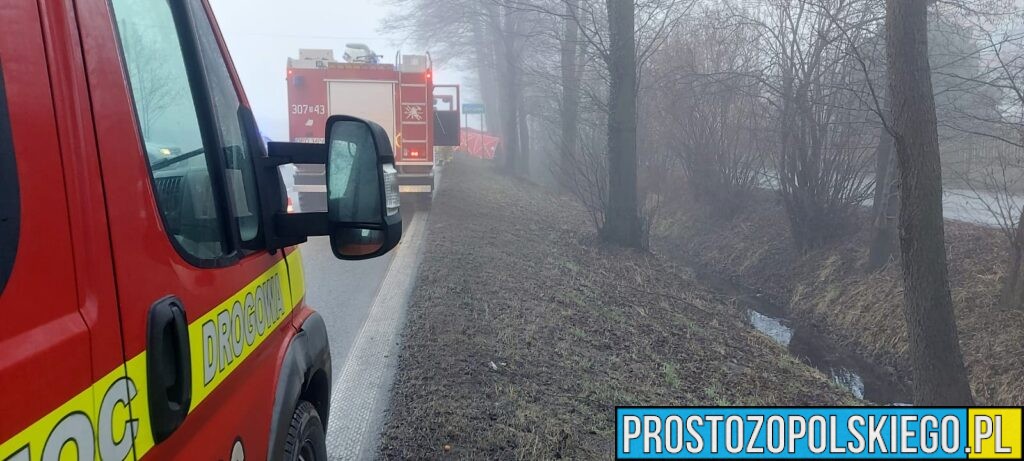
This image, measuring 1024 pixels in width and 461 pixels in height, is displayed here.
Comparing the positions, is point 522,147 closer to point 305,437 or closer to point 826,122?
point 826,122

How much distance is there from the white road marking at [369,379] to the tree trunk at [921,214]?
416 centimetres

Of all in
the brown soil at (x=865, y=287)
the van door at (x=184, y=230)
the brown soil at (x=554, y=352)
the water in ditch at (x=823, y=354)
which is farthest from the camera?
the water in ditch at (x=823, y=354)

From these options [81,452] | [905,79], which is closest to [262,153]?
[81,452]

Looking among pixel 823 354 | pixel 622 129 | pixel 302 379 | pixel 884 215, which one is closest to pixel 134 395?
pixel 302 379

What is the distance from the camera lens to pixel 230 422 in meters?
1.67

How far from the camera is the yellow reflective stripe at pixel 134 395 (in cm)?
104

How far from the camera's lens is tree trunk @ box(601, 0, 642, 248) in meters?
10.5

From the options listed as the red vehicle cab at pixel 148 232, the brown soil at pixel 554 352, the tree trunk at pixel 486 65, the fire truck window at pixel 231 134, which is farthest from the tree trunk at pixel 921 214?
the tree trunk at pixel 486 65

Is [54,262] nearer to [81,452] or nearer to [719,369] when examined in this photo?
[81,452]

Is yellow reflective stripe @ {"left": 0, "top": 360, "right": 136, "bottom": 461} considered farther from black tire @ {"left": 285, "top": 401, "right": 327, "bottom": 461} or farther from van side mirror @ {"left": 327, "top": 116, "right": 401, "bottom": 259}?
black tire @ {"left": 285, "top": 401, "right": 327, "bottom": 461}

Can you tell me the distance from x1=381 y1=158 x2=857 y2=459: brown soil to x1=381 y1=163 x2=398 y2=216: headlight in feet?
6.64

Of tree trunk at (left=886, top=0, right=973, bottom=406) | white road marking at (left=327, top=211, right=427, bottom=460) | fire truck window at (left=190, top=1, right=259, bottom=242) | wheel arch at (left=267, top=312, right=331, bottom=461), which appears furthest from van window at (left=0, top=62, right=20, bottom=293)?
tree trunk at (left=886, top=0, right=973, bottom=406)

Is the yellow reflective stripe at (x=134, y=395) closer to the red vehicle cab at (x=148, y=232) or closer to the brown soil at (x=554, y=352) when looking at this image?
the red vehicle cab at (x=148, y=232)

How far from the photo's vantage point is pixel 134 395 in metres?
1.26
